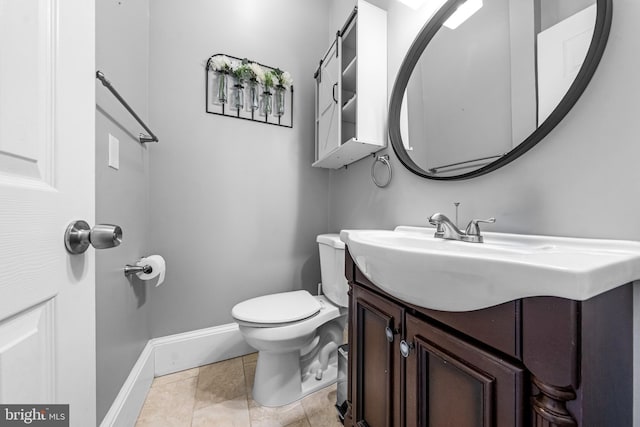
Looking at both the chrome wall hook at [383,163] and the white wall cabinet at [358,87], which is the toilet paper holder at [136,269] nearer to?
the white wall cabinet at [358,87]

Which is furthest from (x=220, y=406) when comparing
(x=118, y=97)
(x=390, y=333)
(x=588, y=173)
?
(x=588, y=173)

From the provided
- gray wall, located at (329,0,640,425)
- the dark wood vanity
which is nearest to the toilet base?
the dark wood vanity

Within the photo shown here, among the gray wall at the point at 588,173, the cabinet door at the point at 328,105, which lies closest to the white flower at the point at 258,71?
the cabinet door at the point at 328,105

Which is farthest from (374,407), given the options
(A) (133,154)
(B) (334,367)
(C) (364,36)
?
(C) (364,36)

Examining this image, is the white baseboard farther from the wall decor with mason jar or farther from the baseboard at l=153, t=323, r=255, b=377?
the wall decor with mason jar

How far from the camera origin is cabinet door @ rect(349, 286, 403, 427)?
2.13ft

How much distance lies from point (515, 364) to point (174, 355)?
1.58 m

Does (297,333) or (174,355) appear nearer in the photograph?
(297,333)

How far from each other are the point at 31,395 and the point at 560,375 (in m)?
0.72

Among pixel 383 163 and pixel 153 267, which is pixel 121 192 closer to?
pixel 153 267

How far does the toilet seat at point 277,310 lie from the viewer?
105 centimetres

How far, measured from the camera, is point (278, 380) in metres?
1.12

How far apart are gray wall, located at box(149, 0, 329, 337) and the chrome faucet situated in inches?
40.9

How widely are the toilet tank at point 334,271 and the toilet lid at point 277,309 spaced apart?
101 millimetres
